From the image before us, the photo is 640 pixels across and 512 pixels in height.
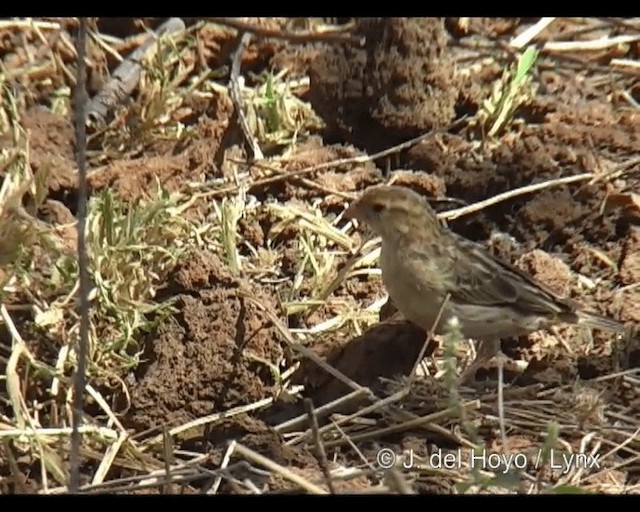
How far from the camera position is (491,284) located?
606 centimetres

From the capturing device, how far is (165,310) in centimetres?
575

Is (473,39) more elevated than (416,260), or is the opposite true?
(473,39)

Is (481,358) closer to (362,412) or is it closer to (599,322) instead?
(599,322)

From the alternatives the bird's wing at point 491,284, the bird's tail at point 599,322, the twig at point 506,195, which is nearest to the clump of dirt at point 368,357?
the bird's wing at point 491,284

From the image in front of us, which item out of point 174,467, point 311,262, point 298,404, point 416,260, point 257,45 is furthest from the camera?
point 257,45

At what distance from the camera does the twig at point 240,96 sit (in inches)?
279

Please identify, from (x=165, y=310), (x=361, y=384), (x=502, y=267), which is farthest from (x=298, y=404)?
(x=502, y=267)

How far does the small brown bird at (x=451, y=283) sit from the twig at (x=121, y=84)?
1686 mm

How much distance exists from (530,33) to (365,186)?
5.01 feet

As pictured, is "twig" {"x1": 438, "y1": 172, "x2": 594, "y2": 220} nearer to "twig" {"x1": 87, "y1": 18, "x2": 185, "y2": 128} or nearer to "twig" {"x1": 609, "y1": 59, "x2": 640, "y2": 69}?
"twig" {"x1": 609, "y1": 59, "x2": 640, "y2": 69}

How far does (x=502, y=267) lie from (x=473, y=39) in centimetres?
214

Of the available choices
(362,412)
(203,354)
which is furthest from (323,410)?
(203,354)

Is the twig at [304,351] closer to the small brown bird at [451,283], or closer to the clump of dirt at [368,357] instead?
the clump of dirt at [368,357]

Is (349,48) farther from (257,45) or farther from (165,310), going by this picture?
(165,310)
